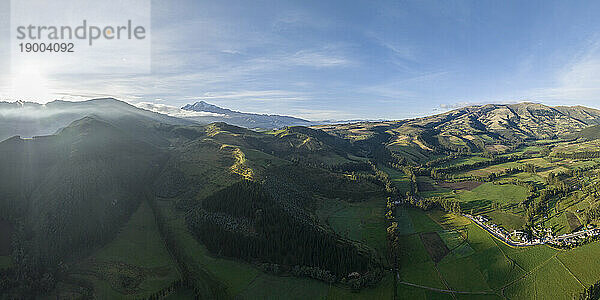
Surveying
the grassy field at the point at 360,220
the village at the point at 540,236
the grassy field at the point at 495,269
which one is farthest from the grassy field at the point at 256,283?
the village at the point at 540,236

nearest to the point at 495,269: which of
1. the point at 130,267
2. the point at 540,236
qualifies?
the point at 540,236

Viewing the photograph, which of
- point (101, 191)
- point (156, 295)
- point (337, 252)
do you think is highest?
point (101, 191)

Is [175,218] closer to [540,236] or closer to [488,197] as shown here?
[540,236]

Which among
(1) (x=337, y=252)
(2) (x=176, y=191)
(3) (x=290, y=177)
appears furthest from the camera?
(3) (x=290, y=177)

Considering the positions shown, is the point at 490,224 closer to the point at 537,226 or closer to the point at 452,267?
the point at 537,226

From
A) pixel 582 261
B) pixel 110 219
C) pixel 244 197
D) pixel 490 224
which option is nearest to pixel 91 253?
pixel 110 219

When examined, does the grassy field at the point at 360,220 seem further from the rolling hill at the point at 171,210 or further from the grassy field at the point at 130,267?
the grassy field at the point at 130,267
